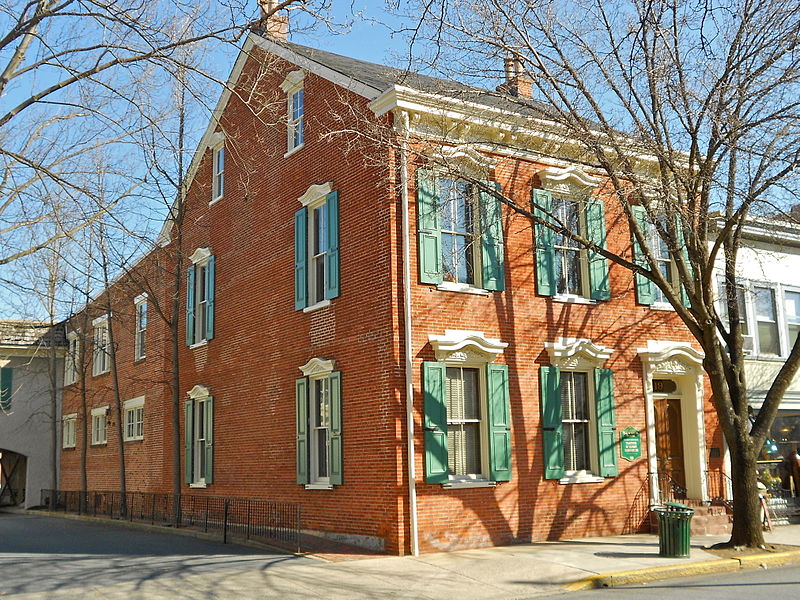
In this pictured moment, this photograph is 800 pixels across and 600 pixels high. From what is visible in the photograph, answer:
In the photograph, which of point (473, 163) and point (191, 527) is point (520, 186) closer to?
point (473, 163)

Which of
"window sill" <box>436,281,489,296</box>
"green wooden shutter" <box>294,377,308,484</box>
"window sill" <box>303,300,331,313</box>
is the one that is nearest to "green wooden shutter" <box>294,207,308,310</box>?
"window sill" <box>303,300,331,313</box>

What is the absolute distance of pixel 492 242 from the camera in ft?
54.6

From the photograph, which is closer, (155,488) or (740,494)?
(740,494)

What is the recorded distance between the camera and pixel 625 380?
→ 59.3 feet

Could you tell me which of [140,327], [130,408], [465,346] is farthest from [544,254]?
[130,408]

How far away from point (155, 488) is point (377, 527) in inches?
478

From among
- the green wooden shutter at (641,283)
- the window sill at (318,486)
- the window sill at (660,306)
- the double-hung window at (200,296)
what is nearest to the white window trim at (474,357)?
the window sill at (318,486)

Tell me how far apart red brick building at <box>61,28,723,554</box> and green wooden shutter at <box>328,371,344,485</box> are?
0.04 m

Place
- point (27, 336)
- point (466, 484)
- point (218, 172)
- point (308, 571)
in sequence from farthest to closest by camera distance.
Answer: point (27, 336) < point (218, 172) < point (466, 484) < point (308, 571)

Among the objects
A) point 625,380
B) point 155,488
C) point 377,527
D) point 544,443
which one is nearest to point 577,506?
point 544,443

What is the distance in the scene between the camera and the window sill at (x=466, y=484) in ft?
49.7

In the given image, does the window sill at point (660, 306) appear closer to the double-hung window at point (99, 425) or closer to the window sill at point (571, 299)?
the window sill at point (571, 299)

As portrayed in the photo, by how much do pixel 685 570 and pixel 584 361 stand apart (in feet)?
16.9

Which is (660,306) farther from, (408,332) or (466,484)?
(408,332)
